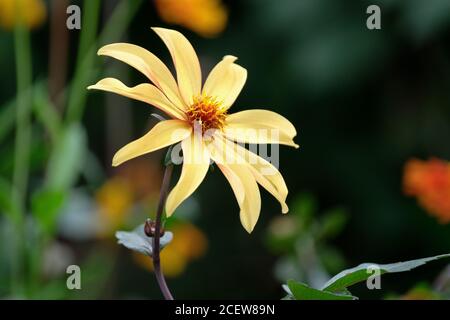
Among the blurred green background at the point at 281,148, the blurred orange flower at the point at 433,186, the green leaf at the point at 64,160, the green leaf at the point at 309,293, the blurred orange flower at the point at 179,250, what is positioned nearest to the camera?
the green leaf at the point at 309,293

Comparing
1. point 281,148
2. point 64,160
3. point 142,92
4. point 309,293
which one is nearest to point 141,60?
point 142,92

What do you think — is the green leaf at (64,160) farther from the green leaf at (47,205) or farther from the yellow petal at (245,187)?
the yellow petal at (245,187)

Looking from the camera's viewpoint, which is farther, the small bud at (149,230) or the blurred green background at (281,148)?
the blurred green background at (281,148)

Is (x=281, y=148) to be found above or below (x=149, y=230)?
above

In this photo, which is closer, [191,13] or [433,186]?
[433,186]

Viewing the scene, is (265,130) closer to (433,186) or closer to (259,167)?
(259,167)

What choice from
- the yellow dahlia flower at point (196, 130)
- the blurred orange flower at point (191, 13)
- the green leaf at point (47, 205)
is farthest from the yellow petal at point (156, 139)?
the blurred orange flower at point (191, 13)
